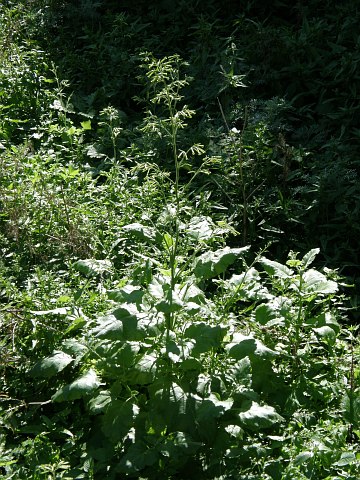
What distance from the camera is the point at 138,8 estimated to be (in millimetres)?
8312

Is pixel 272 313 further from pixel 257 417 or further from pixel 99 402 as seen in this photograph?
pixel 99 402

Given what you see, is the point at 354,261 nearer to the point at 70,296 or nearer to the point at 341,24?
the point at 70,296

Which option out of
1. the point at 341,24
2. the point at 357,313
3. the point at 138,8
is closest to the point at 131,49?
the point at 138,8

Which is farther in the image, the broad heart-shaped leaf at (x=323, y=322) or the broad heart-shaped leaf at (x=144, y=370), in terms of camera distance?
the broad heart-shaped leaf at (x=323, y=322)

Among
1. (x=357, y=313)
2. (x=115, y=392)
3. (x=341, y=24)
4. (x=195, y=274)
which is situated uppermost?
(x=341, y=24)

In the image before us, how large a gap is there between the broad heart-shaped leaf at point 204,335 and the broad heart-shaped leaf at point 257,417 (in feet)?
1.06

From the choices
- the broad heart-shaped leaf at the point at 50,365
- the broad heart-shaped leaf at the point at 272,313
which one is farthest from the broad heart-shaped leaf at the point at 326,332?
the broad heart-shaped leaf at the point at 50,365

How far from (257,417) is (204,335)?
438 millimetres

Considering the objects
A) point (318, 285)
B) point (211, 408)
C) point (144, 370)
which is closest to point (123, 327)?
point (144, 370)

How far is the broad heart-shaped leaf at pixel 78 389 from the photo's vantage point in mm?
3639

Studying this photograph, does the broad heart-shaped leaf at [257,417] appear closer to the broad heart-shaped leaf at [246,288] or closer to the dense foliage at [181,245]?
the dense foliage at [181,245]

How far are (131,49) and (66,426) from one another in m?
4.82

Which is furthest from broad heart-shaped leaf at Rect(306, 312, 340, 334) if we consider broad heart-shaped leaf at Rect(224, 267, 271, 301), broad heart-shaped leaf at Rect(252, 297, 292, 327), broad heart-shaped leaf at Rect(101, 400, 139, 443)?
broad heart-shaped leaf at Rect(101, 400, 139, 443)

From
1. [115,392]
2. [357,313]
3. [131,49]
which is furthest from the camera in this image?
[131,49]
